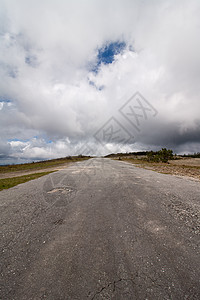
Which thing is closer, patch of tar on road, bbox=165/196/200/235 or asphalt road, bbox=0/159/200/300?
asphalt road, bbox=0/159/200/300

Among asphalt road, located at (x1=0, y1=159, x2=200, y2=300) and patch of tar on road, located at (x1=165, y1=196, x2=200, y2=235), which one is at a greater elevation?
asphalt road, located at (x1=0, y1=159, x2=200, y2=300)

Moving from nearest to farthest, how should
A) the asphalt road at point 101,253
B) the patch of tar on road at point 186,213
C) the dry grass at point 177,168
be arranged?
the asphalt road at point 101,253 < the patch of tar on road at point 186,213 < the dry grass at point 177,168

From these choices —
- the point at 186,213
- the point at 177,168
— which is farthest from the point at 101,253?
the point at 177,168

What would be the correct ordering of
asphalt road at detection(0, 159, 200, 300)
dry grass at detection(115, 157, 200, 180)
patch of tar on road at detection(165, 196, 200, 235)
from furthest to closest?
dry grass at detection(115, 157, 200, 180) < patch of tar on road at detection(165, 196, 200, 235) < asphalt road at detection(0, 159, 200, 300)

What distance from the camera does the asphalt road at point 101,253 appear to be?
2309 mm

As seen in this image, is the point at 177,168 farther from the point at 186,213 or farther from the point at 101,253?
the point at 101,253

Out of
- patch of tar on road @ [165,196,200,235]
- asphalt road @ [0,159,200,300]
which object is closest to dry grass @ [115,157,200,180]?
patch of tar on road @ [165,196,200,235]

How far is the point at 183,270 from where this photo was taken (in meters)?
2.62

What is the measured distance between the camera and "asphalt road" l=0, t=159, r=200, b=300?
231 cm

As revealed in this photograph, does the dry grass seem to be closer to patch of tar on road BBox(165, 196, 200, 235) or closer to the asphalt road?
patch of tar on road BBox(165, 196, 200, 235)

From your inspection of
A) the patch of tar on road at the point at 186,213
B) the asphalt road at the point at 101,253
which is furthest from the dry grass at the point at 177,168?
the asphalt road at the point at 101,253

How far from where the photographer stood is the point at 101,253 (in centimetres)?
318

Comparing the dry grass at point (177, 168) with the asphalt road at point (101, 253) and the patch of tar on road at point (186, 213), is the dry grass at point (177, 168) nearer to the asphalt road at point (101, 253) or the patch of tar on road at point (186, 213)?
the patch of tar on road at point (186, 213)

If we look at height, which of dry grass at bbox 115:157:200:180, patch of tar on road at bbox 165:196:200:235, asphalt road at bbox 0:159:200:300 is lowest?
dry grass at bbox 115:157:200:180
